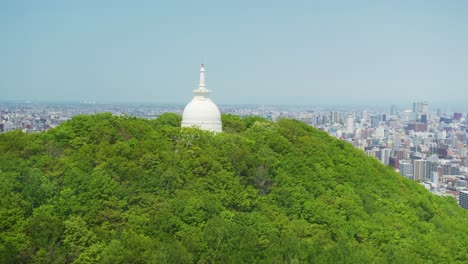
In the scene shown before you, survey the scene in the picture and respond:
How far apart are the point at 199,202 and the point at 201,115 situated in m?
8.96

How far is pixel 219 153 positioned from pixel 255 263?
639 cm

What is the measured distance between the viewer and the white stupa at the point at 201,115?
25203 millimetres

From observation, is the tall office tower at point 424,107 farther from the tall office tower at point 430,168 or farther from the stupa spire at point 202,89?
the stupa spire at point 202,89

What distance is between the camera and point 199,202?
16766 millimetres

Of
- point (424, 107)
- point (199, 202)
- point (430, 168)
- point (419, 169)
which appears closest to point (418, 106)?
point (424, 107)

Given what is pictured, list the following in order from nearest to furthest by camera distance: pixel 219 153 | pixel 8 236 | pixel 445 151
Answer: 1. pixel 8 236
2. pixel 219 153
3. pixel 445 151

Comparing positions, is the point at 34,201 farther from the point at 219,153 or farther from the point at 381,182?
the point at 381,182

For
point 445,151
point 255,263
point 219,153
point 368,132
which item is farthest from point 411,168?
point 255,263

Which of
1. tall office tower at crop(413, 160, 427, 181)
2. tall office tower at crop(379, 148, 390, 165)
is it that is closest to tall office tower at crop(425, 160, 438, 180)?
tall office tower at crop(413, 160, 427, 181)

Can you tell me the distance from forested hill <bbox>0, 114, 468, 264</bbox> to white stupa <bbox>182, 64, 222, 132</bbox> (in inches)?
76.5

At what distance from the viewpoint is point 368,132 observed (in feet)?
379

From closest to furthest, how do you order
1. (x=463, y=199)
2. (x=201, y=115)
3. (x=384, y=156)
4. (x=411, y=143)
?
(x=201, y=115) < (x=463, y=199) < (x=384, y=156) < (x=411, y=143)

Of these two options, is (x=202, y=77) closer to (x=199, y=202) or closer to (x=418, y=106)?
(x=199, y=202)

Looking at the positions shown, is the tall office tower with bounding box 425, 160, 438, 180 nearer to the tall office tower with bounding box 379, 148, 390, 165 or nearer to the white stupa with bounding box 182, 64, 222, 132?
the tall office tower with bounding box 379, 148, 390, 165
